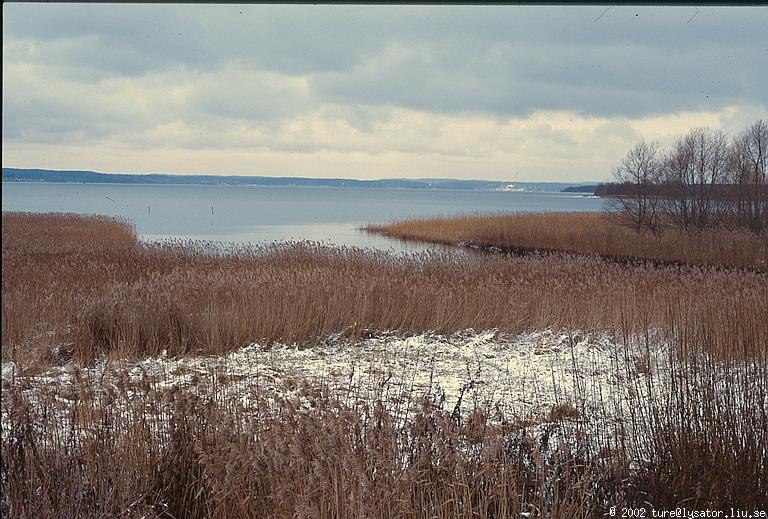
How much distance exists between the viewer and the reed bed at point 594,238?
1345 cm

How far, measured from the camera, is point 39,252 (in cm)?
797

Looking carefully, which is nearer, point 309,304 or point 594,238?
point 309,304

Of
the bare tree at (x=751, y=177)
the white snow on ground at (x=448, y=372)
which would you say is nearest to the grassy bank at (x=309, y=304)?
the white snow on ground at (x=448, y=372)

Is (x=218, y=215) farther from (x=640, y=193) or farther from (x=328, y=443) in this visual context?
(x=328, y=443)

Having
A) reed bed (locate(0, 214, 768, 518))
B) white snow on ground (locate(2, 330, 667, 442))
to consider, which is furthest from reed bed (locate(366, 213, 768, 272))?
reed bed (locate(0, 214, 768, 518))

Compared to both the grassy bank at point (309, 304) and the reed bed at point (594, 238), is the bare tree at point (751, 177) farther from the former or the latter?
the grassy bank at point (309, 304)

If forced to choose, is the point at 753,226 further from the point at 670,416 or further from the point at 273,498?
the point at 273,498

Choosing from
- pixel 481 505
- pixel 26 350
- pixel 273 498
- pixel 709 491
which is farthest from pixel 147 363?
pixel 709 491

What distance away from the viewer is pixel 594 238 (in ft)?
63.8

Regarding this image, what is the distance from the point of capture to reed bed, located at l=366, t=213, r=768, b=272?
13445 mm

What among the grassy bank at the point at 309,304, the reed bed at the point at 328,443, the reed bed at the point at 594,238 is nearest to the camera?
the reed bed at the point at 328,443

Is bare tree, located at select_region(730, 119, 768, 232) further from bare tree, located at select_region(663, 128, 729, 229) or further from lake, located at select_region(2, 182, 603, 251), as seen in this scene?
lake, located at select_region(2, 182, 603, 251)

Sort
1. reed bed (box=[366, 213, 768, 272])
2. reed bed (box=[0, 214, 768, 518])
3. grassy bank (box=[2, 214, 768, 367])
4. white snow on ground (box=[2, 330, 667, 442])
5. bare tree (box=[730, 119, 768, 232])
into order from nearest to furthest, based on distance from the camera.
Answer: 1. reed bed (box=[0, 214, 768, 518])
2. white snow on ground (box=[2, 330, 667, 442])
3. grassy bank (box=[2, 214, 768, 367])
4. bare tree (box=[730, 119, 768, 232])
5. reed bed (box=[366, 213, 768, 272])

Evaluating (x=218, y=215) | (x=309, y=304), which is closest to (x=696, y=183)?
(x=309, y=304)
